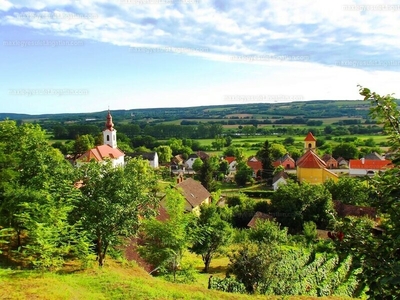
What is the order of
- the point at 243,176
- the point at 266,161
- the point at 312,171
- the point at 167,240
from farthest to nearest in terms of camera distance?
the point at 266,161 < the point at 243,176 < the point at 312,171 < the point at 167,240

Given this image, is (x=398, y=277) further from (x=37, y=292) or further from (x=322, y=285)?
(x=322, y=285)

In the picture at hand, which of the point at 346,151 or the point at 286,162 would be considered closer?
the point at 286,162

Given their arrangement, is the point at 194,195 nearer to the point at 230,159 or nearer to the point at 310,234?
the point at 310,234

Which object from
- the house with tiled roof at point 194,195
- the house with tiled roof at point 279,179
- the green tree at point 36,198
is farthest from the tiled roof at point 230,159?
the green tree at point 36,198

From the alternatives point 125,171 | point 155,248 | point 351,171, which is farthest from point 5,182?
point 351,171

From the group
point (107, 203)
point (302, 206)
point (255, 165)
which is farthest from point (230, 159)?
point (107, 203)

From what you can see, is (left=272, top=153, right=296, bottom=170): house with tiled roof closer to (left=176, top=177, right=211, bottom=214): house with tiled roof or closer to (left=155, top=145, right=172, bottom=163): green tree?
(left=155, top=145, right=172, bottom=163): green tree
